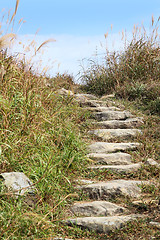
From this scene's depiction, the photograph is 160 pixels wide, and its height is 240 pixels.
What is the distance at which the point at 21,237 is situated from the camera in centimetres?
238

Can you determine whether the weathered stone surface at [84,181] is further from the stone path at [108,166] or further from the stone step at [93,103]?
the stone step at [93,103]

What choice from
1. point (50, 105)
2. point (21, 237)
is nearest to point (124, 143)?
point (50, 105)

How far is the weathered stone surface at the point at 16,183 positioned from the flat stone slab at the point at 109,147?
1.75 m

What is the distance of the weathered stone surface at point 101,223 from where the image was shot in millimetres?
2861

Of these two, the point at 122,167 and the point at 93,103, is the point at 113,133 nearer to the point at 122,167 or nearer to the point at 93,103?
the point at 122,167

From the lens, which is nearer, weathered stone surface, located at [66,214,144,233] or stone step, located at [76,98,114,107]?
weathered stone surface, located at [66,214,144,233]

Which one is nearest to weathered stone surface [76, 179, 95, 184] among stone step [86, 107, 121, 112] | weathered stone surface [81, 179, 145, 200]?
weathered stone surface [81, 179, 145, 200]

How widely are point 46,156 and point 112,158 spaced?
1.22 m

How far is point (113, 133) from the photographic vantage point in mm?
5078

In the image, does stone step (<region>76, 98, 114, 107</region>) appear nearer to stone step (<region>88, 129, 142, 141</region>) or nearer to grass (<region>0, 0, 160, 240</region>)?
grass (<region>0, 0, 160, 240</region>)

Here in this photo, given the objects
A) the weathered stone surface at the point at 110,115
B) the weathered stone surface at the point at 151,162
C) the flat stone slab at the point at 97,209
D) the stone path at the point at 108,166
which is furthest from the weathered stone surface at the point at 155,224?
the weathered stone surface at the point at 110,115

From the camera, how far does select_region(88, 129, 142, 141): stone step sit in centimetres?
498

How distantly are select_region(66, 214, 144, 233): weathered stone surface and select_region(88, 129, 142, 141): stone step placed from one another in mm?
2104

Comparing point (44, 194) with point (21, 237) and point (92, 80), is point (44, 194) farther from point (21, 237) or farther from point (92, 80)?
point (92, 80)
